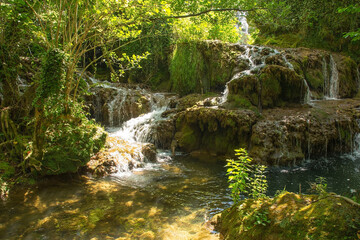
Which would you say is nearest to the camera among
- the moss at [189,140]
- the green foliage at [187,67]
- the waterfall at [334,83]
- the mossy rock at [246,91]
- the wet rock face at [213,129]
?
the wet rock face at [213,129]

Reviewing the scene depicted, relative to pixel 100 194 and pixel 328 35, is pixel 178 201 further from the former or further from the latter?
pixel 328 35

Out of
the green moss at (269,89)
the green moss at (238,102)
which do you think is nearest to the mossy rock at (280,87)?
the green moss at (269,89)

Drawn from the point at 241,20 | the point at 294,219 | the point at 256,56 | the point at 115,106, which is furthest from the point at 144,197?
the point at 241,20

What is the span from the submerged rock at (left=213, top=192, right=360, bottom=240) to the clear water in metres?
0.56

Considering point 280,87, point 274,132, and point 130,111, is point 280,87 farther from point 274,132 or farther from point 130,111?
point 130,111

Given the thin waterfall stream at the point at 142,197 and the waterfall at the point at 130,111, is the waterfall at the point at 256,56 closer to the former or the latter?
the waterfall at the point at 130,111

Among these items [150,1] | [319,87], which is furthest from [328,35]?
[150,1]

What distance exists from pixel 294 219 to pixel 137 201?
3.26 m

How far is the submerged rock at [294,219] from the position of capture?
2.13 meters

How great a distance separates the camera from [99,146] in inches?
274

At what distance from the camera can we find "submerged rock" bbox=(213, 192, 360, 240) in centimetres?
213

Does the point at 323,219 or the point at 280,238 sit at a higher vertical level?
the point at 323,219

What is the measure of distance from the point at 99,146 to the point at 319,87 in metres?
11.1

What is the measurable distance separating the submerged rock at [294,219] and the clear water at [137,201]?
56 centimetres
